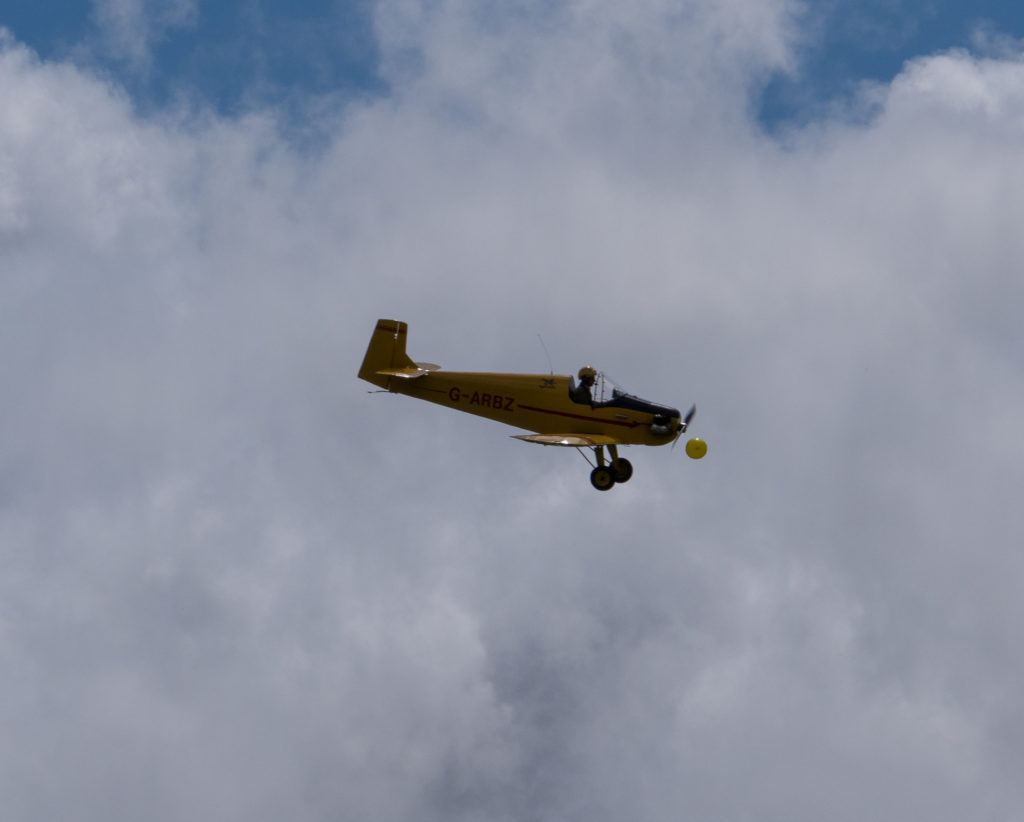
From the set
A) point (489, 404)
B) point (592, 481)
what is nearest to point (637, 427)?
point (592, 481)

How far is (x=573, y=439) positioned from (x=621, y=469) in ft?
10.0

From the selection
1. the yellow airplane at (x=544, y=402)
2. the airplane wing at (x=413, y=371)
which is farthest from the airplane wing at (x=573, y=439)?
the airplane wing at (x=413, y=371)

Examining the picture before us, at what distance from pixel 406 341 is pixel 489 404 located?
4.56m

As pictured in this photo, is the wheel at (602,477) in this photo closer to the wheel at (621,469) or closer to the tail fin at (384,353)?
the wheel at (621,469)

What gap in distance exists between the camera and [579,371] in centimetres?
4559

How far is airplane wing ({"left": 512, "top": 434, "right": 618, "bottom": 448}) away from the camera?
40.8 m

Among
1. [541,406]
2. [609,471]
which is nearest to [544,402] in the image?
[541,406]

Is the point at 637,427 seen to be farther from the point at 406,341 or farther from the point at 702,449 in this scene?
the point at 406,341

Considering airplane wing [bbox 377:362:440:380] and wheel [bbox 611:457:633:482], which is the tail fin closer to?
airplane wing [bbox 377:362:440:380]

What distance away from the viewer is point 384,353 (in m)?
48.4

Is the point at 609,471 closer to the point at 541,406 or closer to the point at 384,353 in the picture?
the point at 541,406

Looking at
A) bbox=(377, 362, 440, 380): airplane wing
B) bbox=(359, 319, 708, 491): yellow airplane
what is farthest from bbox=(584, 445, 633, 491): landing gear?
bbox=(377, 362, 440, 380): airplane wing

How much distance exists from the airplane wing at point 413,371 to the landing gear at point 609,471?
24.4 feet

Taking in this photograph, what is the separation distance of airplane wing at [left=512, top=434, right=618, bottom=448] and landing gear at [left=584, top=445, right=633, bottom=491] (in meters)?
0.44
